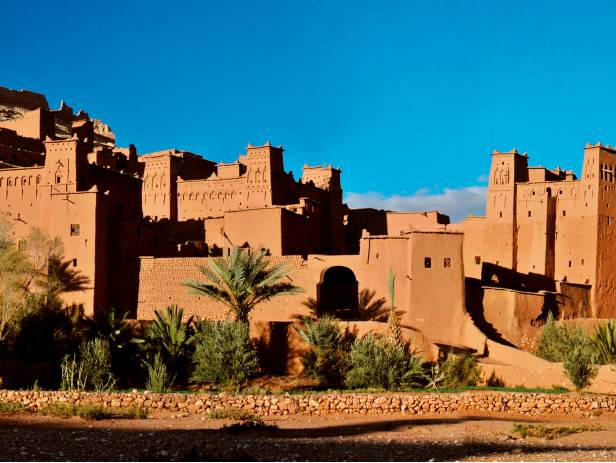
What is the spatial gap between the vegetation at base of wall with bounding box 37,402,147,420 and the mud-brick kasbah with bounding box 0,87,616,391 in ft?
26.1

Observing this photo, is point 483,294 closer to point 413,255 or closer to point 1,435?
point 413,255

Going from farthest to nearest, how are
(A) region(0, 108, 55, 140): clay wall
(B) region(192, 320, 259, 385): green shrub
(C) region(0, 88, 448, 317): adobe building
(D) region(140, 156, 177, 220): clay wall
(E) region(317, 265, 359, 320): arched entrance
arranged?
(A) region(0, 108, 55, 140): clay wall < (D) region(140, 156, 177, 220): clay wall < (E) region(317, 265, 359, 320): arched entrance < (C) region(0, 88, 448, 317): adobe building < (B) region(192, 320, 259, 385): green shrub

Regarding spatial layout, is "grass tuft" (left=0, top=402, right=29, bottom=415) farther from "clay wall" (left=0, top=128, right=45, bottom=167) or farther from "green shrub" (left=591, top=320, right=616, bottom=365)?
"clay wall" (left=0, top=128, right=45, bottom=167)

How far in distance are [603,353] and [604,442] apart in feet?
32.9

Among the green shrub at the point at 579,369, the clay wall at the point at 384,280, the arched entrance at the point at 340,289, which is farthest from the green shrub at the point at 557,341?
the arched entrance at the point at 340,289

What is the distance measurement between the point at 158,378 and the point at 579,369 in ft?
38.9

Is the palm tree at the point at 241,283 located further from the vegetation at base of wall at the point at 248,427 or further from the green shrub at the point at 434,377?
the vegetation at base of wall at the point at 248,427

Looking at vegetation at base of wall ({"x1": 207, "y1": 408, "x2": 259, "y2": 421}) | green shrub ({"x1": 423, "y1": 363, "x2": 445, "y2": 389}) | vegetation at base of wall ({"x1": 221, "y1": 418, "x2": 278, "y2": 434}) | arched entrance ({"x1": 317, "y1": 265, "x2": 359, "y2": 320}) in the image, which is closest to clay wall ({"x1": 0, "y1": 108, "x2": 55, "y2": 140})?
arched entrance ({"x1": 317, "y1": 265, "x2": 359, "y2": 320})

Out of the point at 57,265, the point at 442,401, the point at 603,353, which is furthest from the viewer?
the point at 57,265

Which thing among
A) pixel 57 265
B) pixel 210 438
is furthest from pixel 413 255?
pixel 210 438

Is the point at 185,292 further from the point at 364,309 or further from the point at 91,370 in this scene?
the point at 91,370

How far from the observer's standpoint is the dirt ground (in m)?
15.8

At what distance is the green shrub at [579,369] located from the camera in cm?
2661

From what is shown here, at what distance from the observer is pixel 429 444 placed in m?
18.2
